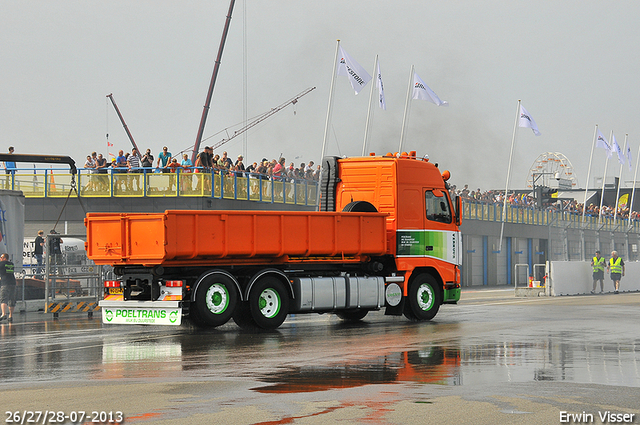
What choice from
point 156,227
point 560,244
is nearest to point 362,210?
point 156,227

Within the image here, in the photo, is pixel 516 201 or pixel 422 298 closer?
pixel 422 298

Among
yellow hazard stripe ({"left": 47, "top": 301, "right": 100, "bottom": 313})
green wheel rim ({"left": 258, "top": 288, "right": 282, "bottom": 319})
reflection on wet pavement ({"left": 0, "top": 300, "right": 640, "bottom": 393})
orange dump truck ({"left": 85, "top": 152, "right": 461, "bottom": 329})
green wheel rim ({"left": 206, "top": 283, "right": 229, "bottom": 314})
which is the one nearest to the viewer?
reflection on wet pavement ({"left": 0, "top": 300, "right": 640, "bottom": 393})

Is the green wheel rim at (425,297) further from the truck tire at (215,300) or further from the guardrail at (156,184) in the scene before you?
the guardrail at (156,184)

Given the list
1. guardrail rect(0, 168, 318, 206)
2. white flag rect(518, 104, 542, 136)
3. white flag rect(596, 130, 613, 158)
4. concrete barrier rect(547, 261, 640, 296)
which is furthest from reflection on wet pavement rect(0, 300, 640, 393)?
white flag rect(596, 130, 613, 158)

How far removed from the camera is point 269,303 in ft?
56.3

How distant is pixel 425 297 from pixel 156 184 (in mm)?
14916

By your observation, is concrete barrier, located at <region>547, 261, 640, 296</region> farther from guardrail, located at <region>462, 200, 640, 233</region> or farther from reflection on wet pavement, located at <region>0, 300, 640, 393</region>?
reflection on wet pavement, located at <region>0, 300, 640, 393</region>

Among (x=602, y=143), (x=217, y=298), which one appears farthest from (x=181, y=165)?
(x=602, y=143)

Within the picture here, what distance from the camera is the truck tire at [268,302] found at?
55.3 feet

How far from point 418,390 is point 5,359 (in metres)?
6.70

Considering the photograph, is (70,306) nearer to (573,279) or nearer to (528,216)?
(573,279)

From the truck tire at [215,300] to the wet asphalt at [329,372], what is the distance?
15.8 inches

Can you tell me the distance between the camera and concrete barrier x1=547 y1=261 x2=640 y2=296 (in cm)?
3341

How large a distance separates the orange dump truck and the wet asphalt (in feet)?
2.01
